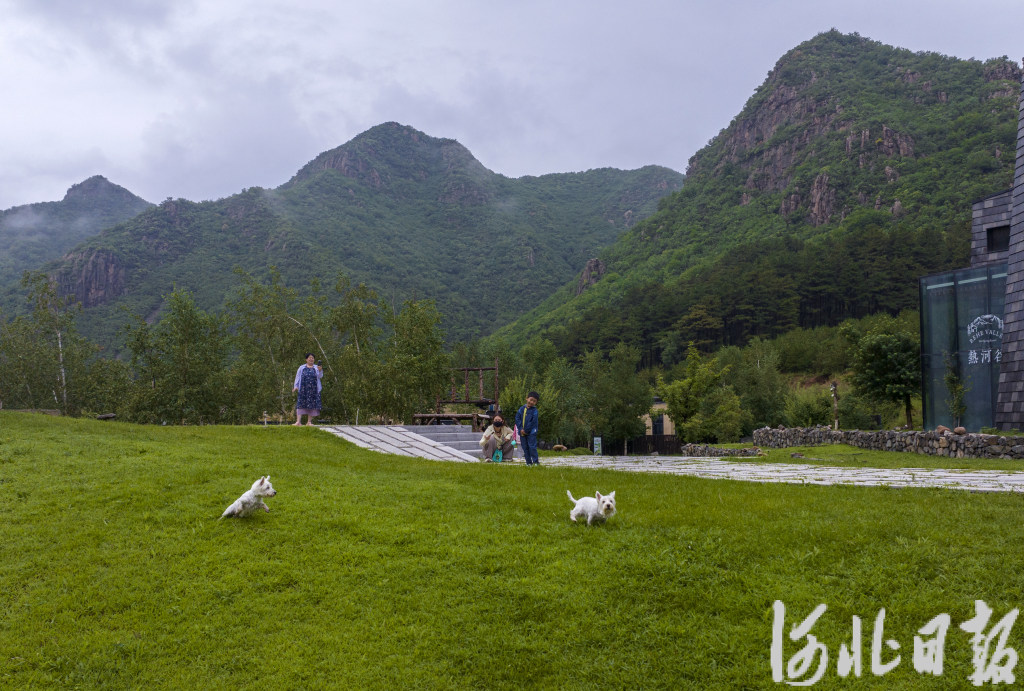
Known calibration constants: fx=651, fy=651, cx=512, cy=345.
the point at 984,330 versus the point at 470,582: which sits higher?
the point at 984,330

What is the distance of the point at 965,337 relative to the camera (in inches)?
1009

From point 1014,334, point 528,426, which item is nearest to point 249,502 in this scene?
point 528,426

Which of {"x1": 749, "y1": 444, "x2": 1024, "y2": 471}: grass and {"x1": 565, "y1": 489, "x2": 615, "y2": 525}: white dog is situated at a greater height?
{"x1": 565, "y1": 489, "x2": 615, "y2": 525}: white dog

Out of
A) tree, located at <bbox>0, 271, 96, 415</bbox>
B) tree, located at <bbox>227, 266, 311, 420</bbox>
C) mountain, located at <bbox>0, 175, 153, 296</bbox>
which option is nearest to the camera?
tree, located at <bbox>0, 271, 96, 415</bbox>

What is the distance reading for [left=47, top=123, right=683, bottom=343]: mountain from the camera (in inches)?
2790

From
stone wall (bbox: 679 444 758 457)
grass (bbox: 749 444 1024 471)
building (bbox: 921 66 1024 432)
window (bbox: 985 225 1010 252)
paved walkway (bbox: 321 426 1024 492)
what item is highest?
window (bbox: 985 225 1010 252)

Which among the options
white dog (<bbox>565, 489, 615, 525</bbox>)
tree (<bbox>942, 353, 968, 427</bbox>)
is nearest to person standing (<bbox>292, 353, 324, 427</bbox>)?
white dog (<bbox>565, 489, 615, 525</bbox>)

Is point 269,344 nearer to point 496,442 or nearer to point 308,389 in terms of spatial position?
point 308,389

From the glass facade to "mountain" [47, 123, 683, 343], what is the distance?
4598 centimetres

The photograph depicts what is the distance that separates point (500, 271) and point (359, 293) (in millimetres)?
67533

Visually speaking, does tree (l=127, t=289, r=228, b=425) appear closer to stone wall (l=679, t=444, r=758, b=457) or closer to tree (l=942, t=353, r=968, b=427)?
stone wall (l=679, t=444, r=758, b=457)

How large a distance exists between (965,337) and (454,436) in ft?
67.4

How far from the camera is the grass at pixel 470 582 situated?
18.4 ft

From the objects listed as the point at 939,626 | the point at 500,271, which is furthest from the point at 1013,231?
the point at 500,271
